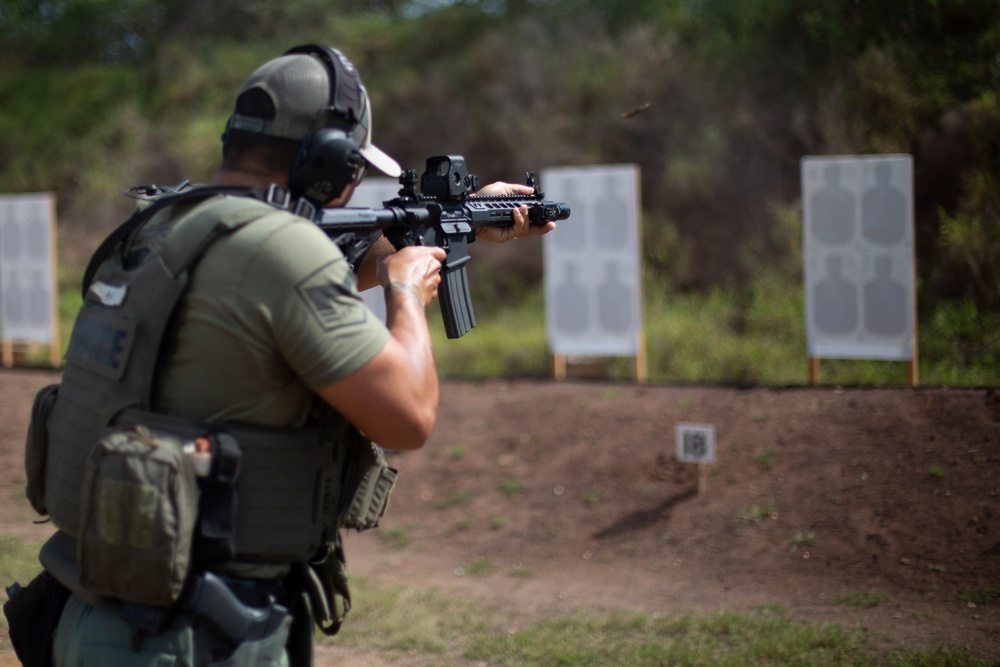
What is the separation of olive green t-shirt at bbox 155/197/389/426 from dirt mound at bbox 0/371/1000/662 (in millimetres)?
3221

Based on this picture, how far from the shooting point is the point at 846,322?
705cm

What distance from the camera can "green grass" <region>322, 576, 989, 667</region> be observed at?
4051 millimetres

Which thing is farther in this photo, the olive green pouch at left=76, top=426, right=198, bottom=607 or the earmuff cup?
the earmuff cup

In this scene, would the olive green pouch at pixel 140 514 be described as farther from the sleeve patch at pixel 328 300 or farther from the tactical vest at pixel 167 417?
the sleeve patch at pixel 328 300

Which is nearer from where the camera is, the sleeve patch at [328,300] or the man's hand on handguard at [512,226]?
the sleeve patch at [328,300]

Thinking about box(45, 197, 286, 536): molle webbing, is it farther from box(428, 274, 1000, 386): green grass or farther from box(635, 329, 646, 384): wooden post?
box(635, 329, 646, 384): wooden post

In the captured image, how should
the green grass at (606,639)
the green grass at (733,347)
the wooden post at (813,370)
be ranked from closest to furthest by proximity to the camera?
the green grass at (606,639), the wooden post at (813,370), the green grass at (733,347)

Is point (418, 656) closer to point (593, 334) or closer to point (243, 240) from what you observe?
point (243, 240)

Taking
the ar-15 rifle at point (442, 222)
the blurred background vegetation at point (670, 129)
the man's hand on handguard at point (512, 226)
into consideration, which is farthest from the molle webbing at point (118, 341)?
the blurred background vegetation at point (670, 129)

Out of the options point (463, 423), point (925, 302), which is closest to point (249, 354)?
point (463, 423)

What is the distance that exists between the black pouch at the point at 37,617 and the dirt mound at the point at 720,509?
310 cm

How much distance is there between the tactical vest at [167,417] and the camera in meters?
1.97

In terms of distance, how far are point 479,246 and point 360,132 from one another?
32.7ft

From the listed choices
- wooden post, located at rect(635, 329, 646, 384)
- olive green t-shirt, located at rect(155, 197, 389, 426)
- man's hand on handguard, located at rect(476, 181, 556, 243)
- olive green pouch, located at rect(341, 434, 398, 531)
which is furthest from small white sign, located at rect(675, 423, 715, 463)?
olive green t-shirt, located at rect(155, 197, 389, 426)
